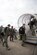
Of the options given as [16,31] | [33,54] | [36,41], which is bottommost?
[33,54]

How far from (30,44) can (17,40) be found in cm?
62

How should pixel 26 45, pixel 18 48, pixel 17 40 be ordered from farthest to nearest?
1. pixel 17 40
2. pixel 26 45
3. pixel 18 48

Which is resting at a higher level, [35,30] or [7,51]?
[35,30]

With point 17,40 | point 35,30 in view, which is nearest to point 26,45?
point 17,40

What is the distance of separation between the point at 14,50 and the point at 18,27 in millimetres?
1206

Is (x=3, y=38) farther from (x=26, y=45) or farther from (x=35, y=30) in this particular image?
(x=35, y=30)

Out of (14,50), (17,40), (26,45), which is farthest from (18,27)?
(14,50)

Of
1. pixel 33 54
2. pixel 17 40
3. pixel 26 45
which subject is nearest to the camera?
pixel 33 54

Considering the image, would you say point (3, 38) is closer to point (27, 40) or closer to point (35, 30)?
point (27, 40)

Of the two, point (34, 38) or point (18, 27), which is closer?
point (34, 38)

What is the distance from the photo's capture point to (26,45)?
169 inches

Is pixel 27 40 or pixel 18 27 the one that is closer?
pixel 27 40

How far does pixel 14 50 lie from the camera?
3859 mm

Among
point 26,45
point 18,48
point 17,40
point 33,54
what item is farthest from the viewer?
point 17,40
